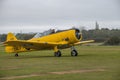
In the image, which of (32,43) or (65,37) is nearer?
(32,43)

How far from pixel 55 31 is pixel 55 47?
55.6 inches

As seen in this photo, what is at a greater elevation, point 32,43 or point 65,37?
point 65,37

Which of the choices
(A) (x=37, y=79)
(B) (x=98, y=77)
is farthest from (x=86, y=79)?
(A) (x=37, y=79)

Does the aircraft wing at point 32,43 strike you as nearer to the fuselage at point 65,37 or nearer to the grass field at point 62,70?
the fuselage at point 65,37

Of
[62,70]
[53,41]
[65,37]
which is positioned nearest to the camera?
[62,70]

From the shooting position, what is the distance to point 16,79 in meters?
9.34

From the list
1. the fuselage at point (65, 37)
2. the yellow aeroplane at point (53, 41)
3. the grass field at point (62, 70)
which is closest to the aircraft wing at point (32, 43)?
the yellow aeroplane at point (53, 41)

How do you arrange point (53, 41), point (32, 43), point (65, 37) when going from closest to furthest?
point (32, 43) < point (65, 37) < point (53, 41)

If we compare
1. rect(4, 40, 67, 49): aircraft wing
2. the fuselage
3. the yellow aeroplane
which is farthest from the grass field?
the fuselage

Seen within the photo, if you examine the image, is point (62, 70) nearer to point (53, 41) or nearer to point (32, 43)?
point (32, 43)

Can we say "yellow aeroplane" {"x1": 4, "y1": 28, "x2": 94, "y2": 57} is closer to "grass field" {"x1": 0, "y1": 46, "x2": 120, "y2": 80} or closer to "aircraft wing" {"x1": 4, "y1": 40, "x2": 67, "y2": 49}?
"aircraft wing" {"x1": 4, "y1": 40, "x2": 67, "y2": 49}

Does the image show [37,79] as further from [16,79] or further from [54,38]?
[54,38]

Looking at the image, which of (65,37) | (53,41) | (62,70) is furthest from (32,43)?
(62,70)

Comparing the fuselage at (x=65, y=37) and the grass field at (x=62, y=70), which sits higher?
the fuselage at (x=65, y=37)
